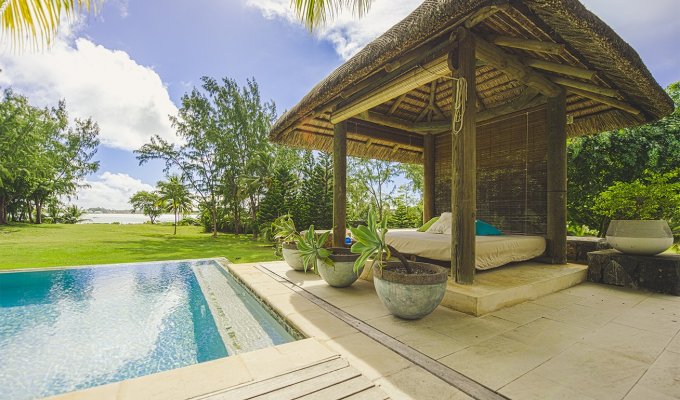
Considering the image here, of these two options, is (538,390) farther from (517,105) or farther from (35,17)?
(517,105)

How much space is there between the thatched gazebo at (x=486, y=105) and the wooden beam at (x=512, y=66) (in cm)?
1

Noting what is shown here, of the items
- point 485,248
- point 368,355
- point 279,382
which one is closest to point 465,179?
point 485,248

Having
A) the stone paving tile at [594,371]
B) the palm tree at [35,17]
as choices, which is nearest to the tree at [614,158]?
the stone paving tile at [594,371]

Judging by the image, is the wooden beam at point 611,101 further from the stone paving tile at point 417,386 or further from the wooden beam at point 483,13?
the stone paving tile at point 417,386

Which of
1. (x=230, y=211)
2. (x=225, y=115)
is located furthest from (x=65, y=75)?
(x=230, y=211)

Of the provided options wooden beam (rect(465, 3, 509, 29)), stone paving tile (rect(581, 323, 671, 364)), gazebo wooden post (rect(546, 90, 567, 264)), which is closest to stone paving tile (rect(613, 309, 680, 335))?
stone paving tile (rect(581, 323, 671, 364))

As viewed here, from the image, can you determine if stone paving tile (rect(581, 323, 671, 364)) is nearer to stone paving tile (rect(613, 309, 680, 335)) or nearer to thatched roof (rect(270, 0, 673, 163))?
stone paving tile (rect(613, 309, 680, 335))

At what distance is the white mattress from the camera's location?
309 cm

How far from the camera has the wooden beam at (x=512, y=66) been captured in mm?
2895

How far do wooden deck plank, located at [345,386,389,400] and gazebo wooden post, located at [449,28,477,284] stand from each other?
1.65 meters

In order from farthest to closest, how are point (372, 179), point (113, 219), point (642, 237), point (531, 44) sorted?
1. point (113, 219)
2. point (372, 179)
3. point (642, 237)
4. point (531, 44)

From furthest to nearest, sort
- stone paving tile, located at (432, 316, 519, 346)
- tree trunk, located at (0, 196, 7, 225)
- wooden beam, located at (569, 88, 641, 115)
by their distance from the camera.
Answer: tree trunk, located at (0, 196, 7, 225)
wooden beam, located at (569, 88, 641, 115)
stone paving tile, located at (432, 316, 519, 346)

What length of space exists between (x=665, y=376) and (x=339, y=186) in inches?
142

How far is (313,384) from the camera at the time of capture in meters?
1.44
